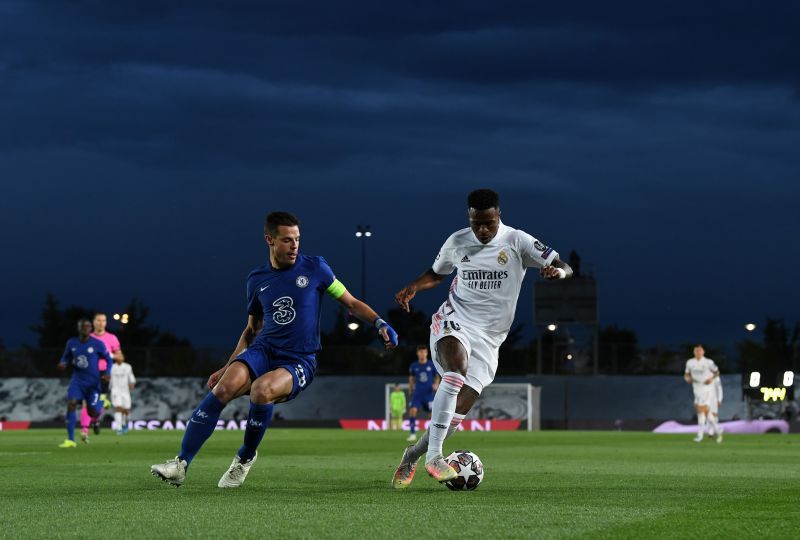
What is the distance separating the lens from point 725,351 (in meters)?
50.9

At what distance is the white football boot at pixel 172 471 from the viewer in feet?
32.4

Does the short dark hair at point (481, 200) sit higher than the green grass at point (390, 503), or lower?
higher

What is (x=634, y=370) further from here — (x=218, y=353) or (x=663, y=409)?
(x=218, y=353)

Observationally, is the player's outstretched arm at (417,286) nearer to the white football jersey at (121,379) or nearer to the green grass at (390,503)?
the green grass at (390,503)

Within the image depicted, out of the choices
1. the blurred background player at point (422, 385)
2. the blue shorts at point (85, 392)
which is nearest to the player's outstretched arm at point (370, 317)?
the blue shorts at point (85, 392)

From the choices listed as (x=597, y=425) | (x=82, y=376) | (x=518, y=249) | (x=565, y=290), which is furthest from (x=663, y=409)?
(x=518, y=249)

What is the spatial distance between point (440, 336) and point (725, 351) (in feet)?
138

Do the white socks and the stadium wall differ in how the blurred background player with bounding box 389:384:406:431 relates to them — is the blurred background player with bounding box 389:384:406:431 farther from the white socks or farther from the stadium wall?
the white socks

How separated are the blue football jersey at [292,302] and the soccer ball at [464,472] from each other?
1.49 metres

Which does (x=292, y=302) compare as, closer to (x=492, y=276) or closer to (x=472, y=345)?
(x=472, y=345)

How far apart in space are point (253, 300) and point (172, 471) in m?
1.60

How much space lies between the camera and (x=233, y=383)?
32.8ft

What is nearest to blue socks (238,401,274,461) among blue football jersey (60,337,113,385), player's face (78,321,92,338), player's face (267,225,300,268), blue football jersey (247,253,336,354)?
blue football jersey (247,253,336,354)

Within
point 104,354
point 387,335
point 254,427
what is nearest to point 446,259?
point 387,335
